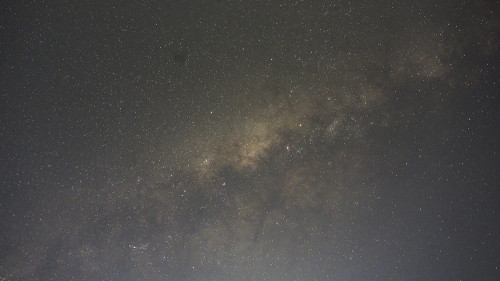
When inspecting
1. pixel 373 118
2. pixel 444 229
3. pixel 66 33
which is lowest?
pixel 444 229

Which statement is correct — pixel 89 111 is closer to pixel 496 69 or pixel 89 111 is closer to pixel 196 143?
pixel 196 143

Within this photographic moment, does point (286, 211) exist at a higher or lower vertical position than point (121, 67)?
lower

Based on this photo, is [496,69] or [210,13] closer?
[210,13]

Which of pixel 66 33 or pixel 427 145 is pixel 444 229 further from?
pixel 66 33

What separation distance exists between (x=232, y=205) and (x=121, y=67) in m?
1.21

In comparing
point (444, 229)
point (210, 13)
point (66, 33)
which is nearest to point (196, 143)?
point (210, 13)

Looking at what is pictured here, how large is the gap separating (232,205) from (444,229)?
2.04 m

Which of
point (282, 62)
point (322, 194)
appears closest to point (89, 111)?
point (282, 62)

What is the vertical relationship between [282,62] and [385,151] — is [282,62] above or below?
above

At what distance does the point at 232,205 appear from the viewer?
237cm

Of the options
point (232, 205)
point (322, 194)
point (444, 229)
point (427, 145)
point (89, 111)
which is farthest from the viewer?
point (444, 229)

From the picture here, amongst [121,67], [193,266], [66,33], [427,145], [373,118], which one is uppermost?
[66,33]

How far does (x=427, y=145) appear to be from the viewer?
8.91 ft

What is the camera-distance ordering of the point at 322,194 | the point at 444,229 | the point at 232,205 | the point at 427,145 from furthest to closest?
the point at 444,229 → the point at 427,145 → the point at 322,194 → the point at 232,205
